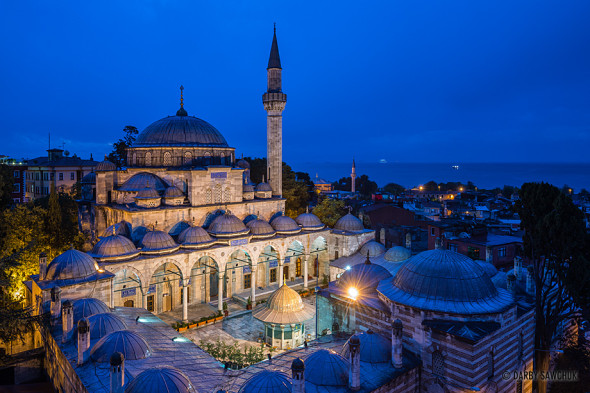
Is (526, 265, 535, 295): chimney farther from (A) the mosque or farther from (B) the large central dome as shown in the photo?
(B) the large central dome

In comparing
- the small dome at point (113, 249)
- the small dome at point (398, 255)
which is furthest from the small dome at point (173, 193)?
the small dome at point (398, 255)

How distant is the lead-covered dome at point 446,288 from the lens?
12742mm

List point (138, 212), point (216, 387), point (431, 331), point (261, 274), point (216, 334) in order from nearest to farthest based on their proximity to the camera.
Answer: point (216, 387) < point (431, 331) < point (216, 334) < point (138, 212) < point (261, 274)

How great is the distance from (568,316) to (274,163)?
71.3 ft

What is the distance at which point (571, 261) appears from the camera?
14695mm

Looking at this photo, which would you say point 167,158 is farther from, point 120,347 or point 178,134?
point 120,347

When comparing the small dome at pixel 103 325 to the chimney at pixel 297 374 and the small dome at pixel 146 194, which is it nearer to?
the chimney at pixel 297 374

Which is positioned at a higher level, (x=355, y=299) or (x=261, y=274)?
(x=355, y=299)

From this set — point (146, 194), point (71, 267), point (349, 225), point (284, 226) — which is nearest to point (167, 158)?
point (146, 194)

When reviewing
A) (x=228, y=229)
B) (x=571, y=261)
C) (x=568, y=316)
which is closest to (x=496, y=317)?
(x=571, y=261)

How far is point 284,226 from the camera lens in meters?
26.2

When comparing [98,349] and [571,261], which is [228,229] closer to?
[98,349]

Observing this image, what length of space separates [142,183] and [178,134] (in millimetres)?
5585

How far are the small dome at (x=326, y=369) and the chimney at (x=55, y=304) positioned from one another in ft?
32.4
